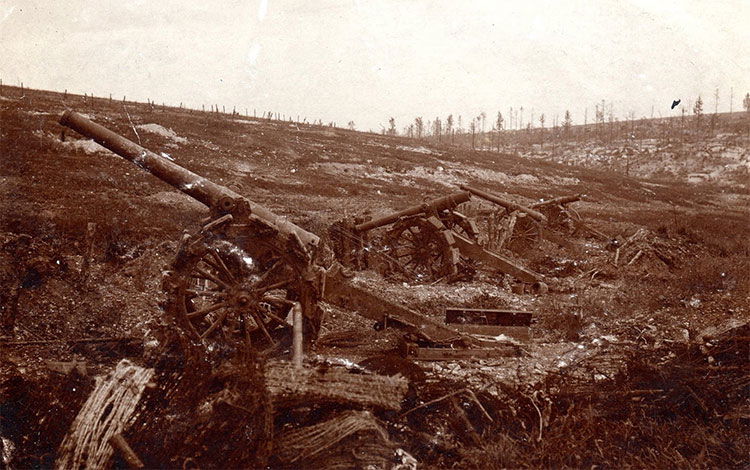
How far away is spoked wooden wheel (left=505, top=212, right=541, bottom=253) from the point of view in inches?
595

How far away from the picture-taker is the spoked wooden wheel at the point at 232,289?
18.5 feet

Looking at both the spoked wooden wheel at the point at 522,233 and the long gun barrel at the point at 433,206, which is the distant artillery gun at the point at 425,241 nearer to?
the long gun barrel at the point at 433,206

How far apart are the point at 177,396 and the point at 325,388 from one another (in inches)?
53.3

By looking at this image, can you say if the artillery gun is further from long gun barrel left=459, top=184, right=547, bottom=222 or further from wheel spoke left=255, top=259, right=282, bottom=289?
long gun barrel left=459, top=184, right=547, bottom=222

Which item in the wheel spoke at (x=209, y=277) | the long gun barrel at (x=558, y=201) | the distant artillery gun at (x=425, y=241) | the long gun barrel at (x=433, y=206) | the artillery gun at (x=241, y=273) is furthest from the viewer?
the long gun barrel at (x=558, y=201)

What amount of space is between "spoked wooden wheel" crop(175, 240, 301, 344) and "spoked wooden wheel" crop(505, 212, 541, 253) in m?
10.1

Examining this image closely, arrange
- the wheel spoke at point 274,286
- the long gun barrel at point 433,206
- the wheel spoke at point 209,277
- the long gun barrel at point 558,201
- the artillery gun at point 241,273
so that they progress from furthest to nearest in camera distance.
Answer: the long gun barrel at point 558,201 → the long gun barrel at point 433,206 → the wheel spoke at point 274,286 → the wheel spoke at point 209,277 → the artillery gun at point 241,273

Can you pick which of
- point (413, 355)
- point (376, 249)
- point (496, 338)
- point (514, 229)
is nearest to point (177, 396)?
point (413, 355)

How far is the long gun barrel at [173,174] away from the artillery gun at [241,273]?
0.01 metres

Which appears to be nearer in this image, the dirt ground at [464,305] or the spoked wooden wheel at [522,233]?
the dirt ground at [464,305]

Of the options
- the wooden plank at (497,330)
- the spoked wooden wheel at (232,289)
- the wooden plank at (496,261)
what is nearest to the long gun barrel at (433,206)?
the wooden plank at (496,261)

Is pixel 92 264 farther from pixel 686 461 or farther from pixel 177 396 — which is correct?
pixel 686 461

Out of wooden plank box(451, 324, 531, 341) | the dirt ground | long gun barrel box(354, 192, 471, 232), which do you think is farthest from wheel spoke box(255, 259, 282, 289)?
long gun barrel box(354, 192, 471, 232)

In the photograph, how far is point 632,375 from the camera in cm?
564
